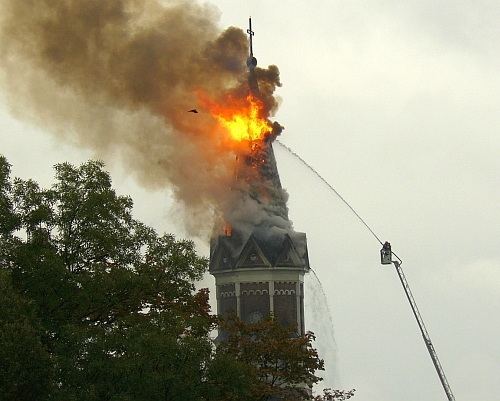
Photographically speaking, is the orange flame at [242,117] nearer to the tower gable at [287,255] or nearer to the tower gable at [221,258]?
the tower gable at [287,255]

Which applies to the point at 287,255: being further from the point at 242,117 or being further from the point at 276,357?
the point at 276,357

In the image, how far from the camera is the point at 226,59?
8144 cm

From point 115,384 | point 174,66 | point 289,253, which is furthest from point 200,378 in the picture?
point 289,253

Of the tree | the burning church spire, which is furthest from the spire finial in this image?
the tree

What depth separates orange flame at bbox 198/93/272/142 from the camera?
267ft

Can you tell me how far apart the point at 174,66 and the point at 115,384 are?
37.0m

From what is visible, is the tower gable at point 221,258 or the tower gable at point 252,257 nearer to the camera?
the tower gable at point 252,257

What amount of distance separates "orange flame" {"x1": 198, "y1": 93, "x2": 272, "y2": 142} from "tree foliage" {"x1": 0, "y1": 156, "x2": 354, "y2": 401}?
3349cm

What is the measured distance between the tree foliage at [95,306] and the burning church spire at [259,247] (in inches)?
1446

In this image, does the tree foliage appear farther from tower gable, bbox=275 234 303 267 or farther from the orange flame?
tower gable, bbox=275 234 303 267

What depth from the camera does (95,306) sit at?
45.6 m

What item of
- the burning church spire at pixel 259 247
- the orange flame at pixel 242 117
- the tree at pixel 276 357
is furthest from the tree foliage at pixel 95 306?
the burning church spire at pixel 259 247

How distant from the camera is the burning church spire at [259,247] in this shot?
85.3 meters

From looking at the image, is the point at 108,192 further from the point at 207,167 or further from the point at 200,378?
the point at 207,167
